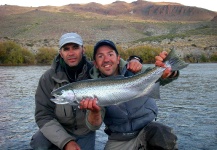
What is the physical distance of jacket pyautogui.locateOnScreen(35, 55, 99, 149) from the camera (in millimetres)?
4297

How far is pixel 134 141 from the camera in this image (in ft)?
14.5

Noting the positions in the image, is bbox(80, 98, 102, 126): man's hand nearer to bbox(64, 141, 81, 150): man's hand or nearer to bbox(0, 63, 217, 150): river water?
bbox(64, 141, 81, 150): man's hand

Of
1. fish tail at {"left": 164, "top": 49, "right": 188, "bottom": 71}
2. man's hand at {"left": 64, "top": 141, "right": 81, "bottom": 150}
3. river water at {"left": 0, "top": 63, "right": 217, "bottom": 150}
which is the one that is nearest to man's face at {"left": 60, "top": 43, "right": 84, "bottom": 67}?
man's hand at {"left": 64, "top": 141, "right": 81, "bottom": 150}

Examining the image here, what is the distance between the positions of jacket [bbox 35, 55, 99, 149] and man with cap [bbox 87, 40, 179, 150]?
42 cm

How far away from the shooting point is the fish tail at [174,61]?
3.80 meters

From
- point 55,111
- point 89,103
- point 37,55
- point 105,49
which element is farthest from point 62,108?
point 37,55

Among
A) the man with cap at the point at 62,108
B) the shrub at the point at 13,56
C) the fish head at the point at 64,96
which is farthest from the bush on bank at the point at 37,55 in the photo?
the fish head at the point at 64,96

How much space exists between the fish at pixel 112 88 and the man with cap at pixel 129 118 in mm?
155

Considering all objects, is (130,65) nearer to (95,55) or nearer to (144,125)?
(95,55)

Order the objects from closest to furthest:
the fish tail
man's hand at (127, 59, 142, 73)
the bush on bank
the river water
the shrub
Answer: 1. the fish tail
2. man's hand at (127, 59, 142, 73)
3. the river water
4. the shrub
5. the bush on bank

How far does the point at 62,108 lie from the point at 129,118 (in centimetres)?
100

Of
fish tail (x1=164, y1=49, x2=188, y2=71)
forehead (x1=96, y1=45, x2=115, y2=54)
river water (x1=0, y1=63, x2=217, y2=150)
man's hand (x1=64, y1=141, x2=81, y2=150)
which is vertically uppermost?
forehead (x1=96, y1=45, x2=115, y2=54)

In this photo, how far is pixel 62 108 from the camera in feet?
14.4

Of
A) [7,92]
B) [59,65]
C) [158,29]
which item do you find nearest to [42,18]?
[158,29]
